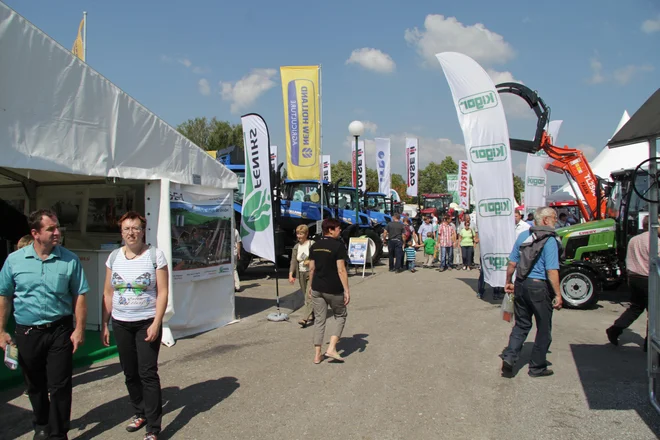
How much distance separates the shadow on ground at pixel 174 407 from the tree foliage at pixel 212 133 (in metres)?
36.0

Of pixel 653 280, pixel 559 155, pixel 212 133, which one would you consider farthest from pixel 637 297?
pixel 212 133

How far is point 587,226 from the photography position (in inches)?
365

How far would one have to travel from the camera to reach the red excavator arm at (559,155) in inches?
433

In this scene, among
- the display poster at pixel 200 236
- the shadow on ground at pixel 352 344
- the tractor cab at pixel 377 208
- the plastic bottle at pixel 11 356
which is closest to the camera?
the plastic bottle at pixel 11 356

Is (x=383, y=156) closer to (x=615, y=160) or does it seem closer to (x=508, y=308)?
(x=615, y=160)

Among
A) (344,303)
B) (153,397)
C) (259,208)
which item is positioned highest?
(259,208)

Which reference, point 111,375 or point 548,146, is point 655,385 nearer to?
point 111,375

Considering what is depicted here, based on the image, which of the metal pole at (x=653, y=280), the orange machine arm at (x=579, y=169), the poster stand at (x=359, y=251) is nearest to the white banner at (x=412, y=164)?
the poster stand at (x=359, y=251)

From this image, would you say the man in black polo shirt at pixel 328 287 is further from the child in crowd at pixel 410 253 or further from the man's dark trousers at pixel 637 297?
the child in crowd at pixel 410 253

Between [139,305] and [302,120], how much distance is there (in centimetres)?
767

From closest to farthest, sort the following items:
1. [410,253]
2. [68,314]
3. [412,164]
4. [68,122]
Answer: [68,314]
[68,122]
[410,253]
[412,164]

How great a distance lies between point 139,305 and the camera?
359cm

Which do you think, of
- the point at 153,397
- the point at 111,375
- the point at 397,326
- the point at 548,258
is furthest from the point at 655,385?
the point at 111,375

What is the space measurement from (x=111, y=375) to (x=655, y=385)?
5518 mm
